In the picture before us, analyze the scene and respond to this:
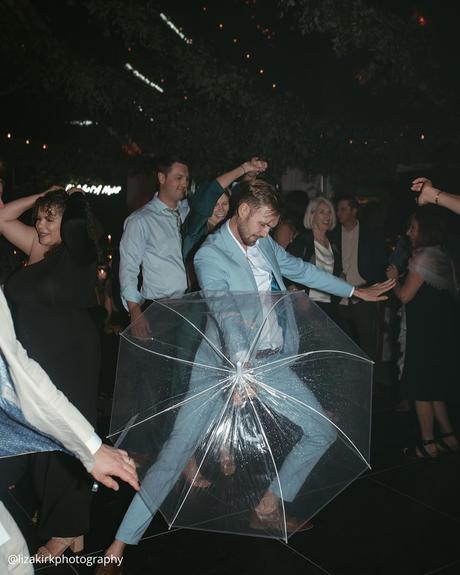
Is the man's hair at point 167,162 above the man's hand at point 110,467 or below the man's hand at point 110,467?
above

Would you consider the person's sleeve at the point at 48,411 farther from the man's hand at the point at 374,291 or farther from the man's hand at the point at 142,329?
the man's hand at the point at 374,291

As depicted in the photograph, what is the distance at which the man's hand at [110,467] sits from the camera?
183 centimetres

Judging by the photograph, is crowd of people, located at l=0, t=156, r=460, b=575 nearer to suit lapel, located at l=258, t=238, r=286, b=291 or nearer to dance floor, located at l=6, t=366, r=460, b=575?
suit lapel, located at l=258, t=238, r=286, b=291

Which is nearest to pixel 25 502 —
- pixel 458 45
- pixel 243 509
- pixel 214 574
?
pixel 214 574

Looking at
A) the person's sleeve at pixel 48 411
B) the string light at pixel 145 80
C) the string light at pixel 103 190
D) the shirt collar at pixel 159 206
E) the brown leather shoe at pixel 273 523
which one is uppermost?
the string light at pixel 145 80

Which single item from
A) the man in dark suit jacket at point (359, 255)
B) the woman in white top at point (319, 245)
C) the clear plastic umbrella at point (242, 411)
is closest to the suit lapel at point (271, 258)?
the clear plastic umbrella at point (242, 411)

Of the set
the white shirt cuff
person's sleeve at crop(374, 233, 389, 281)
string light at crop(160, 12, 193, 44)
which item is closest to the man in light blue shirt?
the white shirt cuff

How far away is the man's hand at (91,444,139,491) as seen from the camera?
1.83m

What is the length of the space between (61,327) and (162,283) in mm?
1251

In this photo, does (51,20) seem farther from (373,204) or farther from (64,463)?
(64,463)

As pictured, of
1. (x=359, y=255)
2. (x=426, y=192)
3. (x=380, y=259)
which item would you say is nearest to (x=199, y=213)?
(x=426, y=192)

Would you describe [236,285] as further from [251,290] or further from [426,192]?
[426,192]

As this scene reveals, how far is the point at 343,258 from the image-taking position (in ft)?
23.2

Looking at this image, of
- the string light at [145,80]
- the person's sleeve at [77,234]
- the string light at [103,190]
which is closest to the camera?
the person's sleeve at [77,234]
